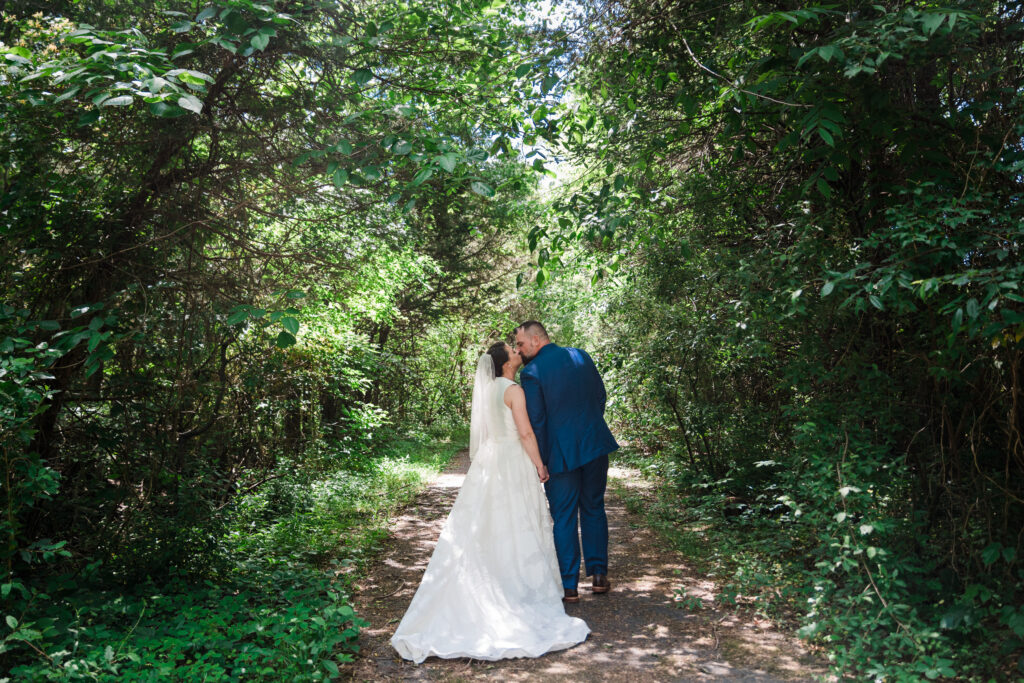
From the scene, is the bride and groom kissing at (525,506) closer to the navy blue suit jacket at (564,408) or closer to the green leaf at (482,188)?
the navy blue suit jacket at (564,408)

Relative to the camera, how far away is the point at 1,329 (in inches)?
165

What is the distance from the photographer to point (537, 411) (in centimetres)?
573

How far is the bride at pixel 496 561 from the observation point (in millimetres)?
4605

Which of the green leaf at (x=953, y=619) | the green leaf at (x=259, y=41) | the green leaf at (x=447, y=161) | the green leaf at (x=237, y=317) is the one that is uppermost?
the green leaf at (x=259, y=41)

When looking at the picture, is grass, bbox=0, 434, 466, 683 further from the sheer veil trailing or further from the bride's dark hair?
the bride's dark hair

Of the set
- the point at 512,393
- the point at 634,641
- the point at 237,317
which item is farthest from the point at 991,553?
the point at 237,317

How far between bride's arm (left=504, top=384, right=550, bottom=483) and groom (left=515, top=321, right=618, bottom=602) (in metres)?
0.08

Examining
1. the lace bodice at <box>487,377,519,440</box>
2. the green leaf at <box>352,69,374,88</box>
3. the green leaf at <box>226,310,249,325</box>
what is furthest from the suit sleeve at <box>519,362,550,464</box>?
the green leaf at <box>352,69,374,88</box>

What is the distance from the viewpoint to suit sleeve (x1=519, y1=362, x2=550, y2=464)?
572cm

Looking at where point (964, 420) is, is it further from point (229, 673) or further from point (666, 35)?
point (229, 673)

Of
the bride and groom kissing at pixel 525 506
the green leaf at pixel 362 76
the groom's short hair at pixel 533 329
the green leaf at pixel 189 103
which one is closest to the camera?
the green leaf at pixel 189 103

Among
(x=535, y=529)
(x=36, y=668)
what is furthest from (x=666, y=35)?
(x=36, y=668)

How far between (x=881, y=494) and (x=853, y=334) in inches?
42.2

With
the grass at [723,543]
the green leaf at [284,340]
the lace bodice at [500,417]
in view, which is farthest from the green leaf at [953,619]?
the green leaf at [284,340]
